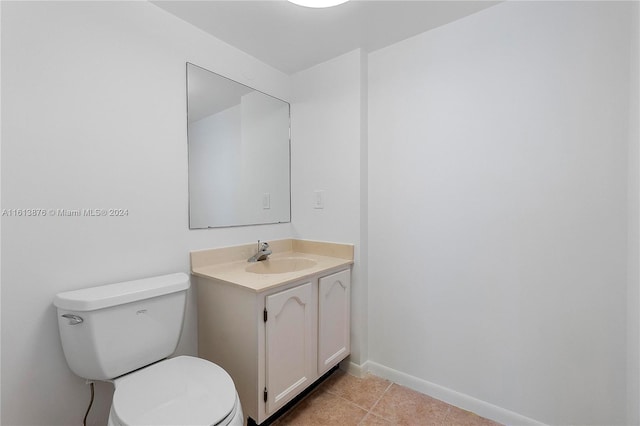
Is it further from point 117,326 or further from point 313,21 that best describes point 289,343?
point 313,21

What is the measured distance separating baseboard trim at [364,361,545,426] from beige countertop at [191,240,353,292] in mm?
755

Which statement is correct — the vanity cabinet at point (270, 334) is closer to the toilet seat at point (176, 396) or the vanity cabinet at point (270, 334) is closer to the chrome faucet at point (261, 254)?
the toilet seat at point (176, 396)

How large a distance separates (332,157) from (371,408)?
5.11 feet

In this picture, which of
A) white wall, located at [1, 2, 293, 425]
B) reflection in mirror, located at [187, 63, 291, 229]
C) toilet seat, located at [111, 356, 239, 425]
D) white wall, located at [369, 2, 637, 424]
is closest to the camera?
toilet seat, located at [111, 356, 239, 425]

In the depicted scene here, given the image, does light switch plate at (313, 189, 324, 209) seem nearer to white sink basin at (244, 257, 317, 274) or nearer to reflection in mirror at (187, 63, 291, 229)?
reflection in mirror at (187, 63, 291, 229)

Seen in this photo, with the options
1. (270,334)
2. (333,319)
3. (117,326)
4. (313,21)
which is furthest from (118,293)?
(313,21)

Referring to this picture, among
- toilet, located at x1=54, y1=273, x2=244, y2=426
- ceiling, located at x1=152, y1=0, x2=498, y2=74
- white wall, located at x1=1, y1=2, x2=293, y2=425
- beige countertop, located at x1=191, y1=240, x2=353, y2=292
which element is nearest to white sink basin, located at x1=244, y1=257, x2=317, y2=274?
beige countertop, located at x1=191, y1=240, x2=353, y2=292

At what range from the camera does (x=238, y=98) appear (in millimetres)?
1887

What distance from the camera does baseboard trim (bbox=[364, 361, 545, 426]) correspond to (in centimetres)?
146

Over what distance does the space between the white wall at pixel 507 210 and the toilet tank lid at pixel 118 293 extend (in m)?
1.24

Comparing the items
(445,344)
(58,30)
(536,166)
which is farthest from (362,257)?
(58,30)

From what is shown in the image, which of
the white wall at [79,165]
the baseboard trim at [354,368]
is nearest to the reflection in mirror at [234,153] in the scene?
the white wall at [79,165]

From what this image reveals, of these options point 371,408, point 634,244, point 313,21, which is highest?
point 313,21

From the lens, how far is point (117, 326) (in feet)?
3.81
